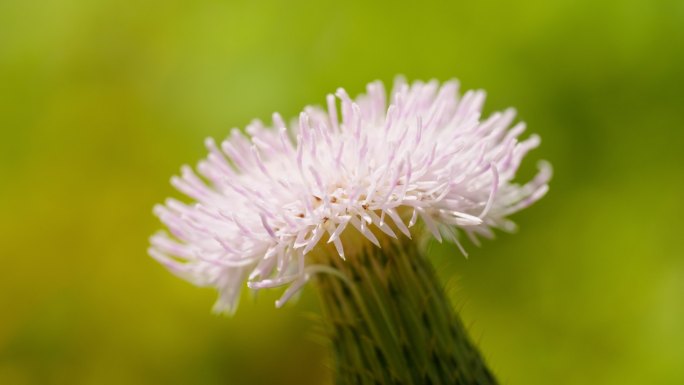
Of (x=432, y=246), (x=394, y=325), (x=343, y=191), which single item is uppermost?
(x=432, y=246)

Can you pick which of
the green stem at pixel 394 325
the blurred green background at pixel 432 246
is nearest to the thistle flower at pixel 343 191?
the green stem at pixel 394 325

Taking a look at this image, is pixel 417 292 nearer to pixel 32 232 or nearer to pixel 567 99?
pixel 567 99

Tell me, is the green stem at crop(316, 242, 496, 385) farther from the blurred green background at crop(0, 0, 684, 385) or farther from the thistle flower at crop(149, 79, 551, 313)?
the blurred green background at crop(0, 0, 684, 385)

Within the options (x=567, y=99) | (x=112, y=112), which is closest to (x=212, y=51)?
(x=112, y=112)

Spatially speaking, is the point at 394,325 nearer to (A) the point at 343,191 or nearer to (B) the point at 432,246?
(A) the point at 343,191

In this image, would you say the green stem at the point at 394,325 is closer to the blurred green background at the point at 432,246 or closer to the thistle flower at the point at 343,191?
the thistle flower at the point at 343,191

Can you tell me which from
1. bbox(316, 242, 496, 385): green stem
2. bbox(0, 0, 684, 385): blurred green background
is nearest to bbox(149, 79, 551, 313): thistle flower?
bbox(316, 242, 496, 385): green stem

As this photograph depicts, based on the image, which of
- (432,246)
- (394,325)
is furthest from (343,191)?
(432,246)
